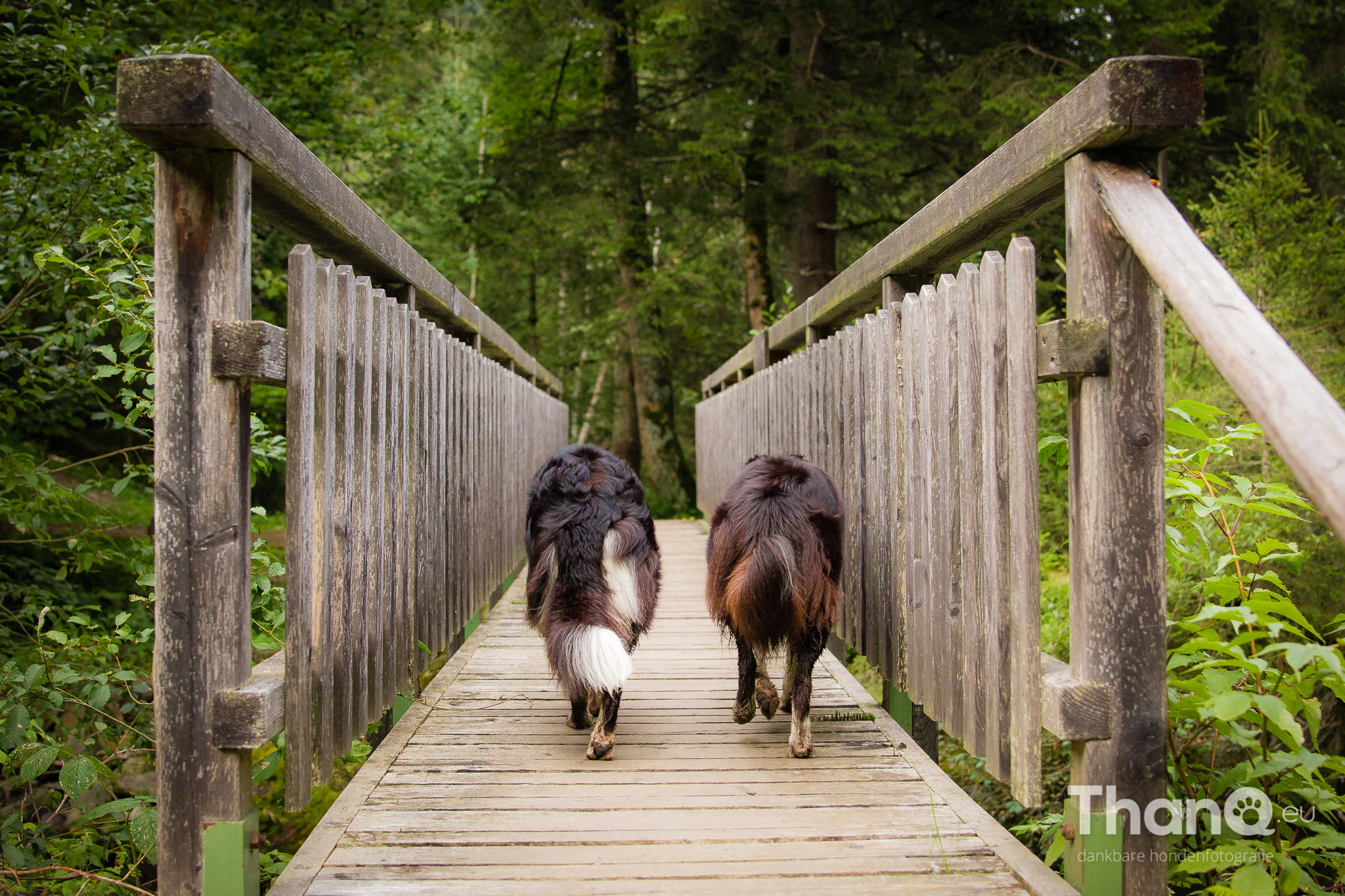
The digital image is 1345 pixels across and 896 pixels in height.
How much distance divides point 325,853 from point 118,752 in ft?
4.38

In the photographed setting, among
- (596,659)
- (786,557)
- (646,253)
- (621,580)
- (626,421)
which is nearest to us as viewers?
(596,659)

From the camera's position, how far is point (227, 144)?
1.82m

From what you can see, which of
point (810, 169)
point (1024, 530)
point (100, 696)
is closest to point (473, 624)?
point (100, 696)

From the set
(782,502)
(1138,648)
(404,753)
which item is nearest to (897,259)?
(782,502)

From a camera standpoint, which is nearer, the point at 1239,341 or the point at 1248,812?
the point at 1239,341

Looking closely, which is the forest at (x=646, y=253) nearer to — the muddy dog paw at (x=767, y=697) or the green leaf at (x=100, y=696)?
the green leaf at (x=100, y=696)

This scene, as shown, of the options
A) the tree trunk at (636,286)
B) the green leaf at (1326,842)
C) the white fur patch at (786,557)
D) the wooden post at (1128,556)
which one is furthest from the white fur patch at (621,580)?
the tree trunk at (636,286)

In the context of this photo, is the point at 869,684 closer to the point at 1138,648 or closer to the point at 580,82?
the point at 1138,648

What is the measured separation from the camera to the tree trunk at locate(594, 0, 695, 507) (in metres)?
12.0

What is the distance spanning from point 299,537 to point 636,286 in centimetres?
1173

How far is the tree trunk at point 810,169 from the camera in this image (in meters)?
9.34

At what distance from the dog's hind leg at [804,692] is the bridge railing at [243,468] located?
4.53 feet

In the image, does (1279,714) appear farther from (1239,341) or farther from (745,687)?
(745,687)

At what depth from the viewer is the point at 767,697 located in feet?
10.2
